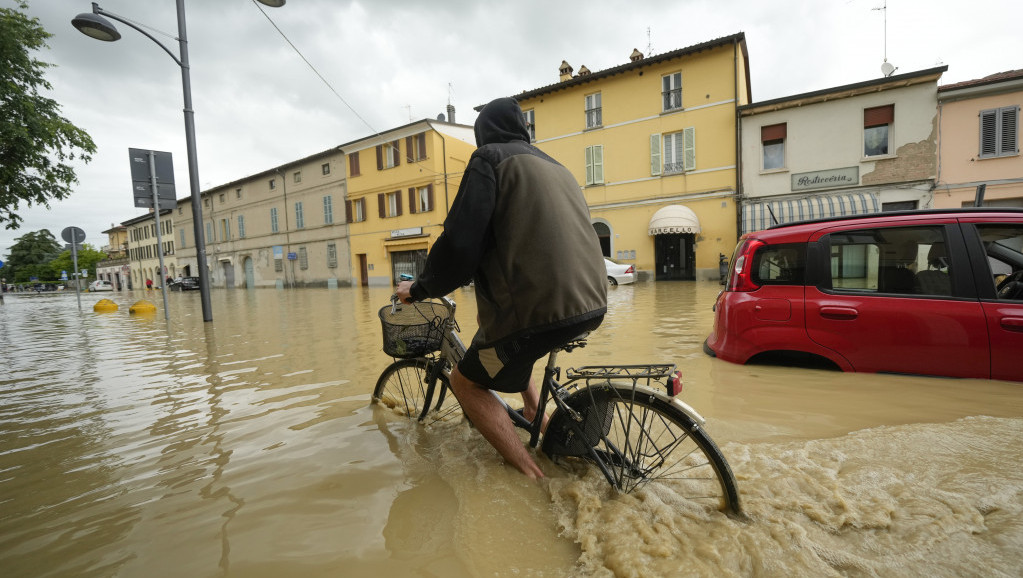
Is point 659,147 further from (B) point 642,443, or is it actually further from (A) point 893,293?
(B) point 642,443

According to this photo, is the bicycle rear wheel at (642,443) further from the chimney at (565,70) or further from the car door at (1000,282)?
the chimney at (565,70)

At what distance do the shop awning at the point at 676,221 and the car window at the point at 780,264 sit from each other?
14747mm

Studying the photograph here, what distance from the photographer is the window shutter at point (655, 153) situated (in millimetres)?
19047

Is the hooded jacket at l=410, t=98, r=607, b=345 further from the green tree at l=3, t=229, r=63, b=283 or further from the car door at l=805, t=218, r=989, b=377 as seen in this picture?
the green tree at l=3, t=229, r=63, b=283

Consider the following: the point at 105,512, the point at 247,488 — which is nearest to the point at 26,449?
the point at 105,512

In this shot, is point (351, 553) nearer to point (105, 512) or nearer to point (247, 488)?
point (247, 488)

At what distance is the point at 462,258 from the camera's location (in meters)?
1.79

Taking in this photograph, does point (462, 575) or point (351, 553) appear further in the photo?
point (351, 553)

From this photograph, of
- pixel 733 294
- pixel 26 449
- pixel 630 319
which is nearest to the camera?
pixel 26 449

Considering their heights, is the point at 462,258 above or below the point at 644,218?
below

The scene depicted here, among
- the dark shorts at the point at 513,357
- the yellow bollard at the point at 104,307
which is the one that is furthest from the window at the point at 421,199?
the dark shorts at the point at 513,357

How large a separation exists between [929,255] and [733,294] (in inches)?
54.0

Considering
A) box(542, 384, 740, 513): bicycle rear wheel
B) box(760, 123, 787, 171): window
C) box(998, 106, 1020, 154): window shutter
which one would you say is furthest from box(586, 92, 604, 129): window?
box(542, 384, 740, 513): bicycle rear wheel

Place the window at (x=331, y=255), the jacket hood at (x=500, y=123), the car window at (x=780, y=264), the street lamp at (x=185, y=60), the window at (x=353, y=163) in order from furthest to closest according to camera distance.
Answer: the window at (x=331, y=255), the window at (x=353, y=163), the street lamp at (x=185, y=60), the car window at (x=780, y=264), the jacket hood at (x=500, y=123)
